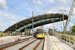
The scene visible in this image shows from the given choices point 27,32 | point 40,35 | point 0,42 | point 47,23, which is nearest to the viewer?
point 0,42

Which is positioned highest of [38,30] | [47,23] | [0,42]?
[47,23]

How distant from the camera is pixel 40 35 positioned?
2967cm

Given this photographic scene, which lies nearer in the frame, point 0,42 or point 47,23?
point 0,42

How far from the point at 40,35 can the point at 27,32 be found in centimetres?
3509

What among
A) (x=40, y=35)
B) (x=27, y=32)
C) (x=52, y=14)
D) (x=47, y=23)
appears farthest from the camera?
(x=47, y=23)

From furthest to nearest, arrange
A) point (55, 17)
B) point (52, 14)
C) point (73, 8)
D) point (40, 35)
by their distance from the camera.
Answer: point (55, 17), point (52, 14), point (73, 8), point (40, 35)

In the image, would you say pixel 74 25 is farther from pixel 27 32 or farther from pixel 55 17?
pixel 27 32

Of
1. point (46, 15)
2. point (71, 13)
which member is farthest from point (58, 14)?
point (71, 13)

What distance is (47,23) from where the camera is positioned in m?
90.2

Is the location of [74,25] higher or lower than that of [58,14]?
lower

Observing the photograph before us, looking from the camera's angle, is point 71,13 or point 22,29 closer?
point 71,13

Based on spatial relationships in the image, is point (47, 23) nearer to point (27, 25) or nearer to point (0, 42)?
point (27, 25)

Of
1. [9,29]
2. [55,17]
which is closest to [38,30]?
[55,17]

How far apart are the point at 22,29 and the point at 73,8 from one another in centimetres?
6650
